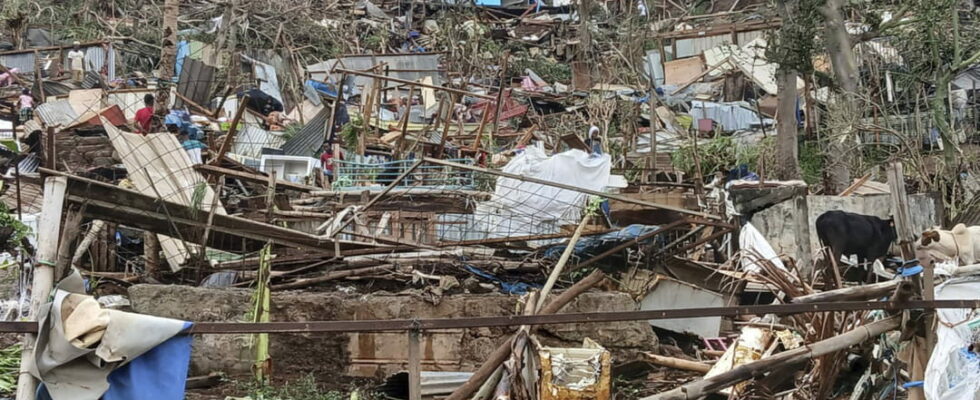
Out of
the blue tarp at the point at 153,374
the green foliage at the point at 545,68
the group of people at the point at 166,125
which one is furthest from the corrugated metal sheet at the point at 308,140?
the green foliage at the point at 545,68

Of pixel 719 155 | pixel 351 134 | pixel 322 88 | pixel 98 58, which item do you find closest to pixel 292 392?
pixel 351 134

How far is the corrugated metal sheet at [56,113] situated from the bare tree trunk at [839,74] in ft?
41.6

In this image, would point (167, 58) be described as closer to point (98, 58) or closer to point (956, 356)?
point (98, 58)

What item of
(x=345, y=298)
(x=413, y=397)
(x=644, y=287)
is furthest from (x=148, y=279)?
(x=413, y=397)

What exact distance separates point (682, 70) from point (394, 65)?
8.55 meters

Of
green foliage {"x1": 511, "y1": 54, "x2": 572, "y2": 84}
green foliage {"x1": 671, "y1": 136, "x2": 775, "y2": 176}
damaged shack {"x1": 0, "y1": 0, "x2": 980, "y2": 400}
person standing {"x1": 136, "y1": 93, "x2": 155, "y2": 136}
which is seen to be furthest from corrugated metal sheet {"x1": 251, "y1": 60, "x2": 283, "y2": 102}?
green foliage {"x1": 671, "y1": 136, "x2": 775, "y2": 176}

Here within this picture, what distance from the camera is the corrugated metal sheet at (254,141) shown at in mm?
15045

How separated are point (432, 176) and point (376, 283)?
2602 mm

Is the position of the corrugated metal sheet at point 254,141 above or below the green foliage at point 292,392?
above

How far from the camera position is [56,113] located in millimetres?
14930

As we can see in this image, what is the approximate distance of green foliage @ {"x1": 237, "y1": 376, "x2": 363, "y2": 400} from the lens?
6.49 metres

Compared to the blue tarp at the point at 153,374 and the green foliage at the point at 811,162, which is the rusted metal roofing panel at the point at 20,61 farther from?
the blue tarp at the point at 153,374

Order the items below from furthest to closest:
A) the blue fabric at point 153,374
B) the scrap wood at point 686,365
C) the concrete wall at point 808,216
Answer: the concrete wall at point 808,216, the scrap wood at point 686,365, the blue fabric at point 153,374

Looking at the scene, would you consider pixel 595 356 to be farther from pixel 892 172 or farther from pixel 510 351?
pixel 892 172
